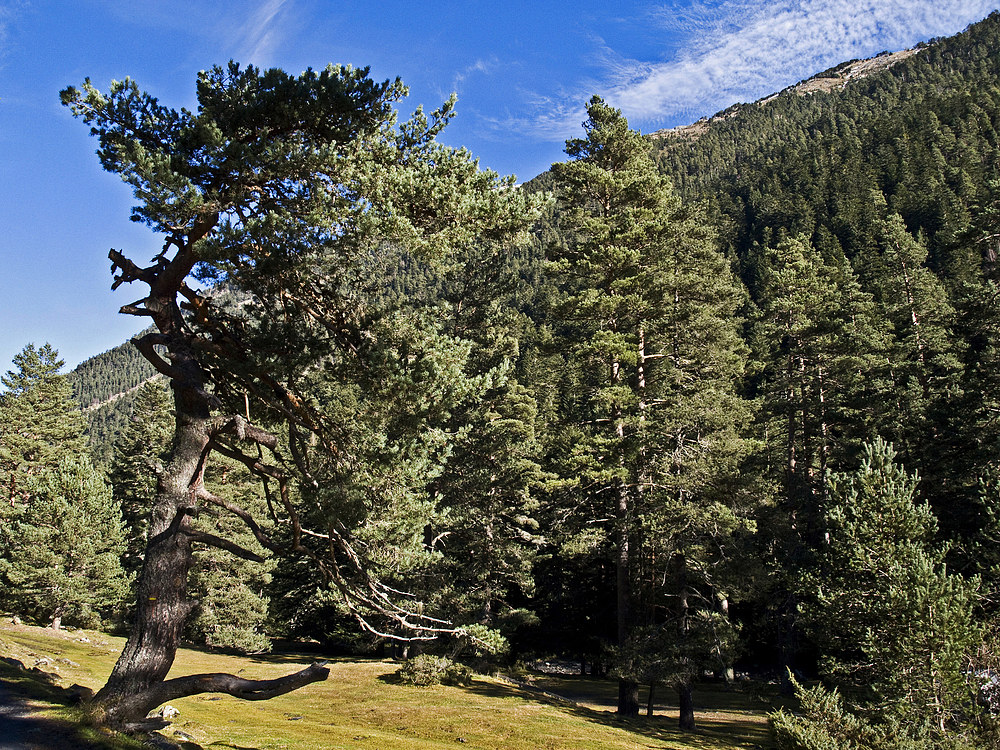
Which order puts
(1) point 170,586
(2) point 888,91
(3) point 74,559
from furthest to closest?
1. (2) point 888,91
2. (3) point 74,559
3. (1) point 170,586

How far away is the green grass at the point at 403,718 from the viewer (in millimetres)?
13727

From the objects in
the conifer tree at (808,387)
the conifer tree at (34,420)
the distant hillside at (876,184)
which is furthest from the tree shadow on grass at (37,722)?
the distant hillside at (876,184)

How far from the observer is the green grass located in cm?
1373

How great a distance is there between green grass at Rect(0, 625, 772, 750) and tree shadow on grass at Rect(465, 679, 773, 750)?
4cm

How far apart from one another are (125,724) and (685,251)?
27.4 metres

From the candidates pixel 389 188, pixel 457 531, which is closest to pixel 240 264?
pixel 389 188

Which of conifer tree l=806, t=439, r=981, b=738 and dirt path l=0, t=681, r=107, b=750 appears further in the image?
conifer tree l=806, t=439, r=981, b=738

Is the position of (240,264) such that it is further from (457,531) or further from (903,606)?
(457,531)

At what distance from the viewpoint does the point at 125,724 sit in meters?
7.19

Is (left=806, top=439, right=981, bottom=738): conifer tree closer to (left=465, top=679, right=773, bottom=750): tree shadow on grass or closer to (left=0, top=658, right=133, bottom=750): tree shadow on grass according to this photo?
(left=465, top=679, right=773, bottom=750): tree shadow on grass

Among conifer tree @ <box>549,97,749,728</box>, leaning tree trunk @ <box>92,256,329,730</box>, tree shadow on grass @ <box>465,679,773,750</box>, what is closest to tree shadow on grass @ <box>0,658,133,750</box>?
leaning tree trunk @ <box>92,256,329,730</box>

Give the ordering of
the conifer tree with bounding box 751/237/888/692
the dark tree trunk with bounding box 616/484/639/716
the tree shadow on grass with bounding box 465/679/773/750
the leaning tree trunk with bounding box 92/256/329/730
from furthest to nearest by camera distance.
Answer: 1. the conifer tree with bounding box 751/237/888/692
2. the dark tree trunk with bounding box 616/484/639/716
3. the tree shadow on grass with bounding box 465/679/773/750
4. the leaning tree trunk with bounding box 92/256/329/730

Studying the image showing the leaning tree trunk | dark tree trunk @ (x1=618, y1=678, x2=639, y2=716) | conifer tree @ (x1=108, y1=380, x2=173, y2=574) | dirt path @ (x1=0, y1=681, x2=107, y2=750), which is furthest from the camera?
conifer tree @ (x1=108, y1=380, x2=173, y2=574)

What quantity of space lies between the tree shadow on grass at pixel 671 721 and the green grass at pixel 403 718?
0.04m
